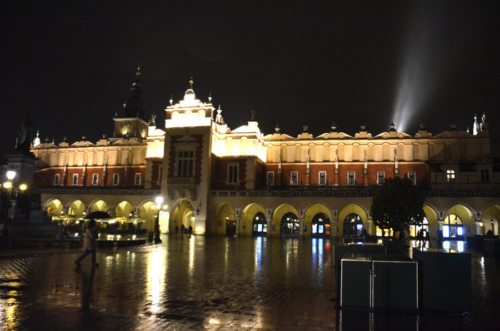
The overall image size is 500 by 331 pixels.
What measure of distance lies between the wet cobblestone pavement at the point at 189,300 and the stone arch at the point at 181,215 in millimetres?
39835

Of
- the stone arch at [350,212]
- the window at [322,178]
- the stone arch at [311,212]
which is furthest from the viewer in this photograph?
the window at [322,178]

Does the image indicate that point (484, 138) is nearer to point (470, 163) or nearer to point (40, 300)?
point (470, 163)

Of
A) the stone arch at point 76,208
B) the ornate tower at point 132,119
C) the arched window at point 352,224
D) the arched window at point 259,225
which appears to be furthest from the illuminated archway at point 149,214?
the ornate tower at point 132,119

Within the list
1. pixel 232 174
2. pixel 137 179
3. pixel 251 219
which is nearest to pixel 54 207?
pixel 137 179

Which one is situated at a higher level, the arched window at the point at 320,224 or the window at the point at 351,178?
the window at the point at 351,178

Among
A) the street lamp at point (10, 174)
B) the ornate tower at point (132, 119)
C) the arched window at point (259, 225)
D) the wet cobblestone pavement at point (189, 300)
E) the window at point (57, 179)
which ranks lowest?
the wet cobblestone pavement at point (189, 300)

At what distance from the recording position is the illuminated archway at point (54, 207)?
203 feet

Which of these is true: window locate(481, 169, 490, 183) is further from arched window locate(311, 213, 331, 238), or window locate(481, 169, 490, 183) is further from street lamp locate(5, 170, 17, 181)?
street lamp locate(5, 170, 17, 181)

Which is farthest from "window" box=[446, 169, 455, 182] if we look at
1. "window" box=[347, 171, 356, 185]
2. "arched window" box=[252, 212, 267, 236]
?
"arched window" box=[252, 212, 267, 236]

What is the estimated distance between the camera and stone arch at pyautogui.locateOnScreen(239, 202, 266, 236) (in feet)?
180

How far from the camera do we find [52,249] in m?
23.4

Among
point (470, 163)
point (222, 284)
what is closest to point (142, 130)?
point (470, 163)

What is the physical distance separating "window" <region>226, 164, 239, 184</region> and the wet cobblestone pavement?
40.8 meters

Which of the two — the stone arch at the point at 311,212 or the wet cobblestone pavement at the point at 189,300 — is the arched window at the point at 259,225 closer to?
the stone arch at the point at 311,212
